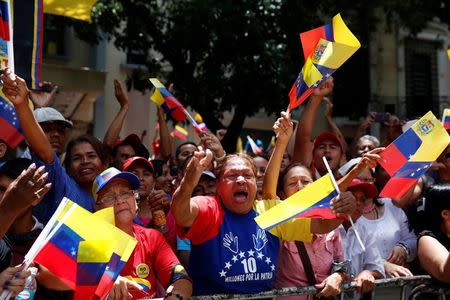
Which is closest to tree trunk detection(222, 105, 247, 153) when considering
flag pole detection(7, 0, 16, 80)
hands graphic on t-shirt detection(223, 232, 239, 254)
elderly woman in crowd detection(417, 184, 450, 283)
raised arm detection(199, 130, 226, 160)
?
raised arm detection(199, 130, 226, 160)

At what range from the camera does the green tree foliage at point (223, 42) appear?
9.44m

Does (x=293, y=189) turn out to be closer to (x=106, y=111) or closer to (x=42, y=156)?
(x=42, y=156)

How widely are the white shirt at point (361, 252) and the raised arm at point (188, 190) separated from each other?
1.26 m

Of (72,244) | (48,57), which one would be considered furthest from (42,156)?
(48,57)

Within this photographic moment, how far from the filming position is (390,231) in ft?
14.8

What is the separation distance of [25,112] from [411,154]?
94.4 inches

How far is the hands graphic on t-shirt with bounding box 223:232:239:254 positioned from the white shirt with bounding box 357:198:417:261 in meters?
1.18

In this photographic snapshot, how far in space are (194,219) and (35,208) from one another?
1027 millimetres

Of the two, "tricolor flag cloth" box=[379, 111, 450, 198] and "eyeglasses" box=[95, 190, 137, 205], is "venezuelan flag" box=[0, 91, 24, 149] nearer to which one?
"eyeglasses" box=[95, 190, 137, 205]

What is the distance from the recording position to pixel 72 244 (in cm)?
300

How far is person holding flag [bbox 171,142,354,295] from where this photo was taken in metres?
3.53

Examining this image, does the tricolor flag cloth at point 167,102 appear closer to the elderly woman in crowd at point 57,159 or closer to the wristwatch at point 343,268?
the elderly woman in crowd at point 57,159

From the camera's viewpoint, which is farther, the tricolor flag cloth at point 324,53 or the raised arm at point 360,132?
the raised arm at point 360,132

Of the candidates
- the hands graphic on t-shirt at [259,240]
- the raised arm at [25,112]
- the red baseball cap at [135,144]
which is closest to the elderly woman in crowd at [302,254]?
the hands graphic on t-shirt at [259,240]
